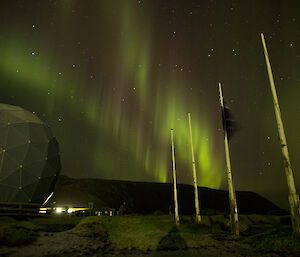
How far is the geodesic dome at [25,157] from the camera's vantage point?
754 inches

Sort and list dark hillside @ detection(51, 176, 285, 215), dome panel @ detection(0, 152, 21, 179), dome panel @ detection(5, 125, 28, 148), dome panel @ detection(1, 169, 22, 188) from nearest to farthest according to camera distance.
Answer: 1. dome panel @ detection(0, 152, 21, 179)
2. dome panel @ detection(1, 169, 22, 188)
3. dome panel @ detection(5, 125, 28, 148)
4. dark hillside @ detection(51, 176, 285, 215)

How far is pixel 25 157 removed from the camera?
66.2ft

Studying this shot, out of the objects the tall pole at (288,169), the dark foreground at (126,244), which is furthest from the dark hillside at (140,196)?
the tall pole at (288,169)

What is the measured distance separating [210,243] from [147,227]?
18.5 feet

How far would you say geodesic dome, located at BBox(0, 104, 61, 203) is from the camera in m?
19.2

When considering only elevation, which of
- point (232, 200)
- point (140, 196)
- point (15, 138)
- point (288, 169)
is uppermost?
point (140, 196)

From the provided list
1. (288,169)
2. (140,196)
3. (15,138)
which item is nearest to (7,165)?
(15,138)

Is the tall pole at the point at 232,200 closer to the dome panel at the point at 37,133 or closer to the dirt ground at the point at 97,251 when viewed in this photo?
the dirt ground at the point at 97,251

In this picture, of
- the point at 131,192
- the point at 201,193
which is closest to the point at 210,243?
the point at 131,192

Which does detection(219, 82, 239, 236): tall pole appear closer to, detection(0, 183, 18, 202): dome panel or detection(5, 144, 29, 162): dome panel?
detection(5, 144, 29, 162): dome panel

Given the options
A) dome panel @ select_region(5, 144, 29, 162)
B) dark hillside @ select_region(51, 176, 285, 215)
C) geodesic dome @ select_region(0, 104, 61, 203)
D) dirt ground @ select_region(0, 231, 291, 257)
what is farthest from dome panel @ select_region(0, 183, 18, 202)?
dark hillside @ select_region(51, 176, 285, 215)

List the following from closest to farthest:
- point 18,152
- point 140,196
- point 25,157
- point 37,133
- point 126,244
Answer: point 126,244, point 18,152, point 25,157, point 37,133, point 140,196

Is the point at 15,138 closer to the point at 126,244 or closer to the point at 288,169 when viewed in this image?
the point at 126,244

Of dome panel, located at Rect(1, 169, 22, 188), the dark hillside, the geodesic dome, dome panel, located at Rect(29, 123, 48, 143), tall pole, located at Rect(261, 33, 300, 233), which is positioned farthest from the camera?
the dark hillside
